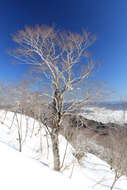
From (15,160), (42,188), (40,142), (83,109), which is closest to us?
(42,188)

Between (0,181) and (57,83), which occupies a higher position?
(57,83)

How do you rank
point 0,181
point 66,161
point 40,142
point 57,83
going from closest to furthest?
point 0,181 < point 57,83 < point 66,161 < point 40,142

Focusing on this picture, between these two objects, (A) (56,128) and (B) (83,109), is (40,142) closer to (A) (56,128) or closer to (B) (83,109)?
(A) (56,128)

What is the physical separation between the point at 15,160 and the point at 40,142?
33.4ft

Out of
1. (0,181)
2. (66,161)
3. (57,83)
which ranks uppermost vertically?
(57,83)

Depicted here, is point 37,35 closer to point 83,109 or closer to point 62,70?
point 62,70

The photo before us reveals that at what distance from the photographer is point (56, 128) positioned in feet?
35.5

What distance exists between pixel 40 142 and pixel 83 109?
6.30m

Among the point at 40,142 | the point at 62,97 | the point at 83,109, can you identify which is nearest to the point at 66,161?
the point at 40,142

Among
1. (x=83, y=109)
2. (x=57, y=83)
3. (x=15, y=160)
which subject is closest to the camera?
(x=15, y=160)

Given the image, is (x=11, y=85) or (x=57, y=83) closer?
(x=57, y=83)

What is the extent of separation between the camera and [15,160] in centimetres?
516

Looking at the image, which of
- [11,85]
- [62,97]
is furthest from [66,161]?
[11,85]

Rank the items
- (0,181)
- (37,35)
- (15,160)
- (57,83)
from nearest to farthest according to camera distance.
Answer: (0,181) < (15,160) < (37,35) < (57,83)
